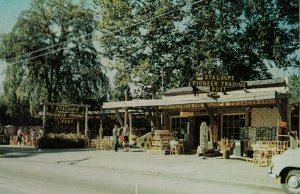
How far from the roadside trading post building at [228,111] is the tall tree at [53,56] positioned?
14846 millimetres

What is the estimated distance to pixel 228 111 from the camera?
2598 cm

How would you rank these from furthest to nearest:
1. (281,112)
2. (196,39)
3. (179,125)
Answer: (196,39), (179,125), (281,112)

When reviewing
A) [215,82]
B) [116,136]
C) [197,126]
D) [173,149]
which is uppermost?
[215,82]

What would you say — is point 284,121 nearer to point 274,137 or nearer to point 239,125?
point 274,137

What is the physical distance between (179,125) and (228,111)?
4389 mm

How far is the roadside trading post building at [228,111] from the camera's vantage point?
71.2 feet

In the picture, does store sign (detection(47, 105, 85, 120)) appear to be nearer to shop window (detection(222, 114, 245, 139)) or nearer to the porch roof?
the porch roof

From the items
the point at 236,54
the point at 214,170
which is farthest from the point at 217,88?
the point at 236,54

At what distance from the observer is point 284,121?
70.2 feet

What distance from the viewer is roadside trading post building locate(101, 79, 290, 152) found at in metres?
21.7

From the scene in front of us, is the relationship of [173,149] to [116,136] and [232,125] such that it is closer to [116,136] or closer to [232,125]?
[232,125]

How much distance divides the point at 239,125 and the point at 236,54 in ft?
55.8

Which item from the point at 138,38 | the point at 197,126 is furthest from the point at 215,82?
the point at 138,38

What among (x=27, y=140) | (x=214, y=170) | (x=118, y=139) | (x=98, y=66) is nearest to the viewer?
(x=214, y=170)
